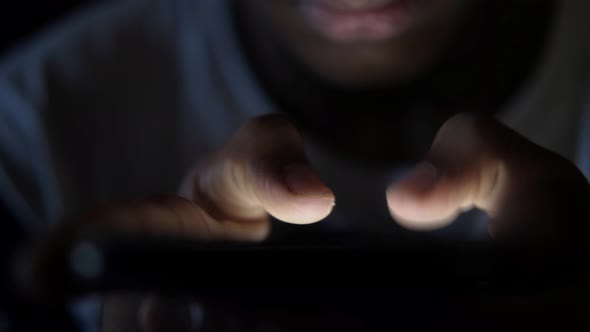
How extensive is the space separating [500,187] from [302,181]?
0.06m

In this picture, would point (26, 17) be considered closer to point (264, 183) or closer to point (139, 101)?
point (139, 101)

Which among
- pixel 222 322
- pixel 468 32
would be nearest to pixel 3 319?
pixel 222 322

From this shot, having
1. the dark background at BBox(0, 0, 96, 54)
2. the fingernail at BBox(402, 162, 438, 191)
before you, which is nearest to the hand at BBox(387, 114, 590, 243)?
the fingernail at BBox(402, 162, 438, 191)

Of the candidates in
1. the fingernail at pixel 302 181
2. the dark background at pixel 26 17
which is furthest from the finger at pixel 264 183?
the dark background at pixel 26 17

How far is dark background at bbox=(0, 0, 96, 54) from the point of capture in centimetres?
44

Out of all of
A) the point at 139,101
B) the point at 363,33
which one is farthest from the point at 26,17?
the point at 363,33

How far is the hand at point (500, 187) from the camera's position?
7.4 inches

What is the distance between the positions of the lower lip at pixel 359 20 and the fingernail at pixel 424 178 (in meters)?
0.12

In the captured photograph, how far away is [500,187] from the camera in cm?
20

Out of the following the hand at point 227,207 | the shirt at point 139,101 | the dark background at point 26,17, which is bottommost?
the hand at point 227,207

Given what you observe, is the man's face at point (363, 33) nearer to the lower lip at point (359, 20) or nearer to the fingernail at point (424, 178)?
the lower lip at point (359, 20)

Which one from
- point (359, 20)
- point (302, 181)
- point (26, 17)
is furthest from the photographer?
point (26, 17)

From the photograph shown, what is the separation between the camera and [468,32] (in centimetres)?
34

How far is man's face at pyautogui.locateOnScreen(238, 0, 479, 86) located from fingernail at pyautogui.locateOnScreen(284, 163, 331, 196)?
12cm
